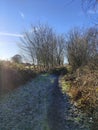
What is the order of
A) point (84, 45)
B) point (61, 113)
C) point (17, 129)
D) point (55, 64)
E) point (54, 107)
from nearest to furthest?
point (17, 129) → point (61, 113) → point (54, 107) → point (84, 45) → point (55, 64)

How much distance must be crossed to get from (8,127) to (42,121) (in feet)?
4.31

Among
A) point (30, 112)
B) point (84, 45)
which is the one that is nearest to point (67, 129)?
point (30, 112)

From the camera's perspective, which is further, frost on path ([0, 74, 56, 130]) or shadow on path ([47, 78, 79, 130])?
frost on path ([0, 74, 56, 130])

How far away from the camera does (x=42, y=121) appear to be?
869 cm

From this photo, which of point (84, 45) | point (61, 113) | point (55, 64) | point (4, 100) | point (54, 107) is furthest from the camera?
point (55, 64)

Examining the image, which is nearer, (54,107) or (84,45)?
(54,107)

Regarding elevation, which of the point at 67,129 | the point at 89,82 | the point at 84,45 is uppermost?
the point at 84,45

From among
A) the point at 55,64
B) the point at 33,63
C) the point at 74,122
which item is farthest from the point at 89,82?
the point at 55,64

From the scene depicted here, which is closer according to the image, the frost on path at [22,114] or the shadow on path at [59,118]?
the shadow on path at [59,118]

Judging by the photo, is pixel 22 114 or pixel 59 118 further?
Result: pixel 22 114

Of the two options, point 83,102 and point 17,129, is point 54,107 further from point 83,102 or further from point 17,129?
point 17,129

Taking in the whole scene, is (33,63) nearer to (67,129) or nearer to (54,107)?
(54,107)

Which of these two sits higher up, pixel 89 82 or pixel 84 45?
pixel 84 45

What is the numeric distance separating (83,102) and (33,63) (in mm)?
39516
